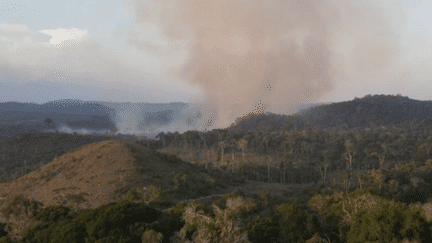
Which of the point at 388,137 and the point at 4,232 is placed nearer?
the point at 4,232

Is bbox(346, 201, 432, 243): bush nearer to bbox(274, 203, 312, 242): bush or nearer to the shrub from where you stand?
bbox(274, 203, 312, 242): bush

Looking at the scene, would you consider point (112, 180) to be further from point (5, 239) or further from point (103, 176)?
point (5, 239)

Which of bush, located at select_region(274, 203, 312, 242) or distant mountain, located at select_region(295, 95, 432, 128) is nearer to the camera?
bush, located at select_region(274, 203, 312, 242)

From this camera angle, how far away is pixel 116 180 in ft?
148

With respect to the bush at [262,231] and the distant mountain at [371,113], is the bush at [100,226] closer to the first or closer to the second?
the bush at [262,231]

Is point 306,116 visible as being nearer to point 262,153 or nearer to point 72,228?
point 262,153

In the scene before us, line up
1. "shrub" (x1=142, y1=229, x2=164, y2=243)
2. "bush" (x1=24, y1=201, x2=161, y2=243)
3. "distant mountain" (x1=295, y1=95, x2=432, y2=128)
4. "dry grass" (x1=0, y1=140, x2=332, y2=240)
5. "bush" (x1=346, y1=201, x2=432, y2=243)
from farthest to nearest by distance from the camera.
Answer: "distant mountain" (x1=295, y1=95, x2=432, y2=128) → "dry grass" (x1=0, y1=140, x2=332, y2=240) → "bush" (x1=24, y1=201, x2=161, y2=243) → "shrub" (x1=142, y1=229, x2=164, y2=243) → "bush" (x1=346, y1=201, x2=432, y2=243)

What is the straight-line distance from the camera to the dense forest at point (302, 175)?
20.5 metres

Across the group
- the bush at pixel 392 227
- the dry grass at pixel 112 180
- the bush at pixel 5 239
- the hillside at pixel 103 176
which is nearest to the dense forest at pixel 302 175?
the bush at pixel 392 227

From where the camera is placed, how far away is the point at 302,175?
75.6 m

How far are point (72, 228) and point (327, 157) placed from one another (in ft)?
280

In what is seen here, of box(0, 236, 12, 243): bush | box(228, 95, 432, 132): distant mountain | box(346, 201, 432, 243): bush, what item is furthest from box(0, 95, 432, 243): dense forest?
box(228, 95, 432, 132): distant mountain

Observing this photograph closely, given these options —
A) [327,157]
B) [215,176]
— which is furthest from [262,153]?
[215,176]

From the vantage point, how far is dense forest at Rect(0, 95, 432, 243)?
67.2ft
